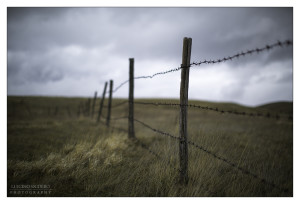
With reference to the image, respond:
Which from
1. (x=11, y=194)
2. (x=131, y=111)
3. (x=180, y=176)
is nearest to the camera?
(x=11, y=194)

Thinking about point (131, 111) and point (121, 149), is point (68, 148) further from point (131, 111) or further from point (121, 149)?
point (131, 111)

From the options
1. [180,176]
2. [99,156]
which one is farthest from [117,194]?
[99,156]

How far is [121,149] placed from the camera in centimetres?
442

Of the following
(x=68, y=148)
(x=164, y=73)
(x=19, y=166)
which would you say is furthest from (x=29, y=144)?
(x=164, y=73)

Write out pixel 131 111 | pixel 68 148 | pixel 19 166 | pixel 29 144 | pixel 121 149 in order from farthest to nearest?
pixel 131 111, pixel 29 144, pixel 121 149, pixel 68 148, pixel 19 166

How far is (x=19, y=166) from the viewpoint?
9.32 feet

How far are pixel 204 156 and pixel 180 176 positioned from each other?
754 millimetres

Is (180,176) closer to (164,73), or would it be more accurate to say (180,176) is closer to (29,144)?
(164,73)

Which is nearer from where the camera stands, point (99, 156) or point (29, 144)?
point (99, 156)

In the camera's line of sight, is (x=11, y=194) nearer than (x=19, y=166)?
Yes

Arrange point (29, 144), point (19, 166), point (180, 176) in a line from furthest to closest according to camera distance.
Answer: point (29, 144), point (19, 166), point (180, 176)

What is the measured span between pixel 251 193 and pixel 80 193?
2.57m

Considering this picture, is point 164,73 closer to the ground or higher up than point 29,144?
higher up

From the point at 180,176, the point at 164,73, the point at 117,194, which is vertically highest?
Result: the point at 164,73
